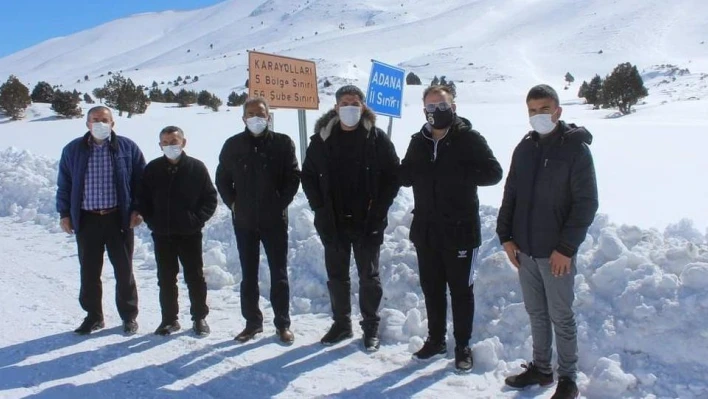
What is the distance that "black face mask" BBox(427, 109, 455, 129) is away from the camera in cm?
410

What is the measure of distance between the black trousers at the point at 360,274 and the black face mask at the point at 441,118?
3.31 ft

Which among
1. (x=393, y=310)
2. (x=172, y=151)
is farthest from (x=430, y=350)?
(x=172, y=151)

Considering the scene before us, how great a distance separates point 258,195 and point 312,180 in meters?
0.45

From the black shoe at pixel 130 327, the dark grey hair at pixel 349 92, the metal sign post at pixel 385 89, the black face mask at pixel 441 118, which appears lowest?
the black shoe at pixel 130 327

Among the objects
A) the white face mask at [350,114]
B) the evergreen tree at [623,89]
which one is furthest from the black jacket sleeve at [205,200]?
the evergreen tree at [623,89]

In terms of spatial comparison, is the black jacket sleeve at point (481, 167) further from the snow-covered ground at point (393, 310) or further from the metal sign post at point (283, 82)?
the metal sign post at point (283, 82)

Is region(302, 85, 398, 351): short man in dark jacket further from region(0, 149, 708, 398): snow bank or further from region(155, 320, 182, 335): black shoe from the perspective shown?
region(155, 320, 182, 335): black shoe

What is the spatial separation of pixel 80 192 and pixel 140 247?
2608 millimetres

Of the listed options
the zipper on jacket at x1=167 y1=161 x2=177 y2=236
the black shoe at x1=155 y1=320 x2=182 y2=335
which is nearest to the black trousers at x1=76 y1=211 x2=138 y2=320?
the black shoe at x1=155 y1=320 x2=182 y2=335

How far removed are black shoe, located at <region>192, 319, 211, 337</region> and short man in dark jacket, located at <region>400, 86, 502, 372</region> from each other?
1.78m

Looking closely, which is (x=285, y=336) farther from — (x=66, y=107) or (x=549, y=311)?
(x=66, y=107)

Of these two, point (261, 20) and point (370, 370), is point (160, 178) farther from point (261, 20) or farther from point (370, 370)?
point (261, 20)

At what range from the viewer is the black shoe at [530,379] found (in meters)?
3.91

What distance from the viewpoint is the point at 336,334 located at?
15.7 feet
